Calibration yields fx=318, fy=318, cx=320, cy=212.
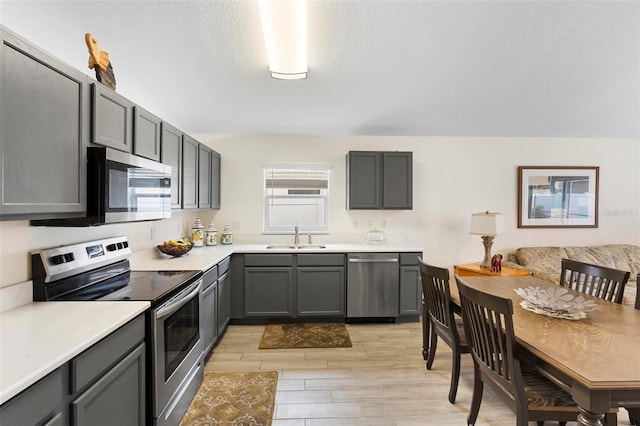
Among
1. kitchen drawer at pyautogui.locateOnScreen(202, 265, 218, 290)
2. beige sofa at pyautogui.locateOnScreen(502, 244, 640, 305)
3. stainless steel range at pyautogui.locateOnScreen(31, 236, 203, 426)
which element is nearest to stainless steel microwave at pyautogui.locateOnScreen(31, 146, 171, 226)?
stainless steel range at pyautogui.locateOnScreen(31, 236, 203, 426)

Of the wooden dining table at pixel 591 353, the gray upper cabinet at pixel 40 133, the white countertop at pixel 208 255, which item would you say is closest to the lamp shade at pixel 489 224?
the white countertop at pixel 208 255

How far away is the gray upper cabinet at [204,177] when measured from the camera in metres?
3.47

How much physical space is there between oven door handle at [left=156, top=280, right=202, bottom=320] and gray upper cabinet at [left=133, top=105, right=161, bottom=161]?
0.99 m

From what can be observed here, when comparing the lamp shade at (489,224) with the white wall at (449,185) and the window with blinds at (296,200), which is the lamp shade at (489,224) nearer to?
the white wall at (449,185)

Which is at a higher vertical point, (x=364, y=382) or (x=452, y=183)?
(x=452, y=183)

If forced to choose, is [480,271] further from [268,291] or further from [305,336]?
[268,291]

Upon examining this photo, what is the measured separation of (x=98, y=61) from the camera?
6.10 ft

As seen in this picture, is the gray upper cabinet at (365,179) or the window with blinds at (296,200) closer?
the gray upper cabinet at (365,179)

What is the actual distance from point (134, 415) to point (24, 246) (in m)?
1.04

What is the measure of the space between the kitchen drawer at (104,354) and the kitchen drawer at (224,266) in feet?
4.97

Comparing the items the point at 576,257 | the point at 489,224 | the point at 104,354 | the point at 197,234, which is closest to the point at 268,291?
the point at 197,234

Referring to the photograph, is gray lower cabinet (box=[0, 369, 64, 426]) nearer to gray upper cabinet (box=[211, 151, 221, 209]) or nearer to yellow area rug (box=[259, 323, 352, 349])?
yellow area rug (box=[259, 323, 352, 349])

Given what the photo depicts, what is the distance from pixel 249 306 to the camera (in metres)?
3.63

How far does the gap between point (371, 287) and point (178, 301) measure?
7.51 feet
